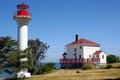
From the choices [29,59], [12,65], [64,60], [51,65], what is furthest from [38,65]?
[12,65]

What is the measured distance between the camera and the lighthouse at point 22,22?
42438mm

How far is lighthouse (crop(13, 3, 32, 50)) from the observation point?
42.4 metres

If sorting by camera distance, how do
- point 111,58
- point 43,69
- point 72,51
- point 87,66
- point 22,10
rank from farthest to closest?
point 111,58 < point 72,51 < point 87,66 < point 43,69 < point 22,10

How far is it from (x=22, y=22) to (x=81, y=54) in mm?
21116

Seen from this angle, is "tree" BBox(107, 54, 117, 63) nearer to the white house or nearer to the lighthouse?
the white house

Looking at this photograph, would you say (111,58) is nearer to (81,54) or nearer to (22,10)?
(81,54)

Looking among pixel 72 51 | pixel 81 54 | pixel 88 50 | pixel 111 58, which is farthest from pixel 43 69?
pixel 111 58

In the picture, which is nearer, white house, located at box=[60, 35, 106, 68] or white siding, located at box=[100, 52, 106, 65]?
white house, located at box=[60, 35, 106, 68]

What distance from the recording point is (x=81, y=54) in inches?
2403

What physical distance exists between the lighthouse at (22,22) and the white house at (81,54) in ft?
59.3

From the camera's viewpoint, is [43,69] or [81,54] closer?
[43,69]

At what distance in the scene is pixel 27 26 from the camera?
43.5 meters

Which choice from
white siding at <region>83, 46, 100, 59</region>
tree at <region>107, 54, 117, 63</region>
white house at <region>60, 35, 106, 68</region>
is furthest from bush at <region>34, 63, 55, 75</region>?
tree at <region>107, 54, 117, 63</region>

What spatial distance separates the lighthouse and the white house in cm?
1807
